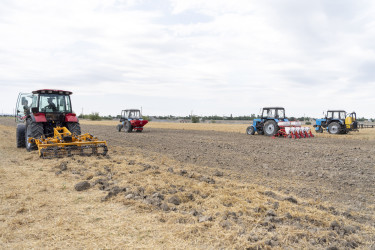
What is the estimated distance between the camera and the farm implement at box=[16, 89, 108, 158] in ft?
29.8

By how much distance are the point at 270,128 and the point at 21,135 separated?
13562mm

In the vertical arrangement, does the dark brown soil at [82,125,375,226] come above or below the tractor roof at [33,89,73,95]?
below

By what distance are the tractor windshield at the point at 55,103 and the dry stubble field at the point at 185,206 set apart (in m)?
3.33

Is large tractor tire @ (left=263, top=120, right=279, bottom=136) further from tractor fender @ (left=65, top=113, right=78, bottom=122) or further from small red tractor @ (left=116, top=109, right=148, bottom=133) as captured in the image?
tractor fender @ (left=65, top=113, right=78, bottom=122)

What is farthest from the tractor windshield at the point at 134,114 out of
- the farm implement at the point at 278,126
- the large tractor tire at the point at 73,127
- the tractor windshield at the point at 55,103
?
the large tractor tire at the point at 73,127

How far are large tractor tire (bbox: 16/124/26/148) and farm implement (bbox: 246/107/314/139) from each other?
43.3 feet

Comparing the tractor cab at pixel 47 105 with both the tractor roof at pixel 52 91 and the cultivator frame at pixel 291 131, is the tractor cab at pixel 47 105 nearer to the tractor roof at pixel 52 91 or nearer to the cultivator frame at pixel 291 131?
the tractor roof at pixel 52 91

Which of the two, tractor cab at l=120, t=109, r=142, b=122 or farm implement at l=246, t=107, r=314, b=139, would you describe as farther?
tractor cab at l=120, t=109, r=142, b=122

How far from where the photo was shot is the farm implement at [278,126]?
58.0ft

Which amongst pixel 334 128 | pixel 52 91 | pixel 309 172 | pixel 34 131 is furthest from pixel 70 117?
pixel 334 128

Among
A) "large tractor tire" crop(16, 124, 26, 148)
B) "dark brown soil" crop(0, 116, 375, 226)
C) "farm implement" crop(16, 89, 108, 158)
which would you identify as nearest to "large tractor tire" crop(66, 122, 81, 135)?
"farm implement" crop(16, 89, 108, 158)

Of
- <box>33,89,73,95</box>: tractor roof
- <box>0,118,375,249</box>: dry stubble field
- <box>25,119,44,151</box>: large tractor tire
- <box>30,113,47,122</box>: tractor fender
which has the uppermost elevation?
<box>33,89,73,95</box>: tractor roof

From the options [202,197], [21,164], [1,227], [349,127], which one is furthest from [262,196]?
[349,127]

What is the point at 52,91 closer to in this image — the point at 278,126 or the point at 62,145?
the point at 62,145
